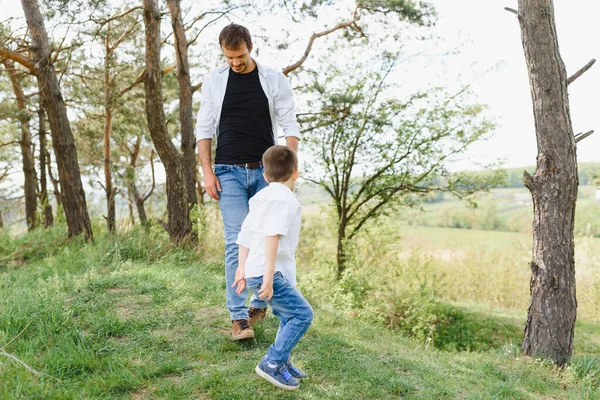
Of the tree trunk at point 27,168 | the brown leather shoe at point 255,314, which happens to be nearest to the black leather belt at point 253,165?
the brown leather shoe at point 255,314

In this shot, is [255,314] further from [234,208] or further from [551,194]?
[551,194]

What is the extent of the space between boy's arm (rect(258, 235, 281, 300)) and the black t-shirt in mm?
933

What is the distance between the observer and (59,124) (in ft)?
25.6

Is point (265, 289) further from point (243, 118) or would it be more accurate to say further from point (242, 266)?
point (243, 118)

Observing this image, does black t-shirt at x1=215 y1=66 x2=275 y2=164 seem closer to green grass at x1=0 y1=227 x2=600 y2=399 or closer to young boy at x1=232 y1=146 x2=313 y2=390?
young boy at x1=232 y1=146 x2=313 y2=390

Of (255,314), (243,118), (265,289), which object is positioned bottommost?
(255,314)

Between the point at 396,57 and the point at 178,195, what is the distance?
589 centimetres

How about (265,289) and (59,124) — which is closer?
(265,289)

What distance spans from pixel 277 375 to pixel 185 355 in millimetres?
749

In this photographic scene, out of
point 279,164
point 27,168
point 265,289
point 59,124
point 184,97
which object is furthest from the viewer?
point 27,168

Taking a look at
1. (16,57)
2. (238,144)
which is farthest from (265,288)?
(16,57)

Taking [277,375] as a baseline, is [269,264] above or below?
above

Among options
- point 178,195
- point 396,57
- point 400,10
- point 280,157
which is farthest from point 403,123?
point 280,157

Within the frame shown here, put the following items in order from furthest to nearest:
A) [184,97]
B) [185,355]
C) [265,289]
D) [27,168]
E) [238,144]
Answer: [27,168], [184,97], [238,144], [185,355], [265,289]
